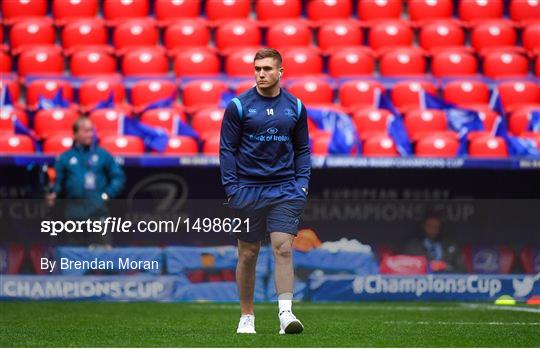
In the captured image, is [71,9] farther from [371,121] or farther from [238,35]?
[371,121]

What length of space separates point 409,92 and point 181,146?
9.12 feet

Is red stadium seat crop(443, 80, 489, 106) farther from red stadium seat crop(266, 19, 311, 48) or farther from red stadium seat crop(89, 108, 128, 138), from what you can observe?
red stadium seat crop(89, 108, 128, 138)

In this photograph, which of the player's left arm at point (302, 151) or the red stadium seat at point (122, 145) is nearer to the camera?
the player's left arm at point (302, 151)

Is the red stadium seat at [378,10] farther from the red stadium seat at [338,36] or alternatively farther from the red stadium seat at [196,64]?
the red stadium seat at [196,64]

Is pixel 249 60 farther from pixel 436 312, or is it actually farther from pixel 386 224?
pixel 436 312

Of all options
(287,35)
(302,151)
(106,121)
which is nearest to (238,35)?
(287,35)

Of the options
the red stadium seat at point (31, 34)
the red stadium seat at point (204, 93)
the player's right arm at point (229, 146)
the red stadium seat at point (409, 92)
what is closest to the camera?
the player's right arm at point (229, 146)

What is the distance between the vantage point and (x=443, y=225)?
10.8 m

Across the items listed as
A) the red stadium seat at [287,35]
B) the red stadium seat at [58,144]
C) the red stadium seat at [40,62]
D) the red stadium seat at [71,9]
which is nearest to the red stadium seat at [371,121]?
the red stadium seat at [287,35]

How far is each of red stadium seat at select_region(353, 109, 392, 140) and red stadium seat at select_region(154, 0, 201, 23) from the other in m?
3.04

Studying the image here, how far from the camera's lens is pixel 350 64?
519 inches

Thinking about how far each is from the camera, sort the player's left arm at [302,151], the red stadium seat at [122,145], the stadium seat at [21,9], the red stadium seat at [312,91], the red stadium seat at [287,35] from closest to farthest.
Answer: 1. the player's left arm at [302,151]
2. the red stadium seat at [122,145]
3. the red stadium seat at [312,91]
4. the red stadium seat at [287,35]
5. the stadium seat at [21,9]

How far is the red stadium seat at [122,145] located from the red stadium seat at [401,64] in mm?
3310

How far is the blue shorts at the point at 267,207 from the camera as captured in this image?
6602mm
